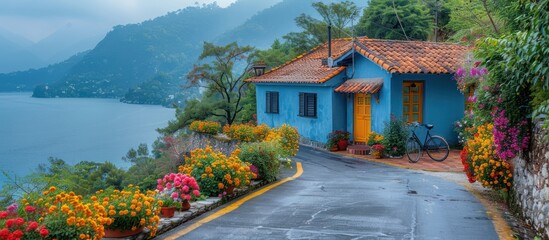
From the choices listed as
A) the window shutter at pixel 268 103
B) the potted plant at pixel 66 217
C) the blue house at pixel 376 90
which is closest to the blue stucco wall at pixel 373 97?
the blue house at pixel 376 90

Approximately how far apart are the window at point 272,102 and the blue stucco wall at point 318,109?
192mm

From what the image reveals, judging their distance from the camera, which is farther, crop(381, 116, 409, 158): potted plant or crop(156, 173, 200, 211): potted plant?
crop(381, 116, 409, 158): potted plant

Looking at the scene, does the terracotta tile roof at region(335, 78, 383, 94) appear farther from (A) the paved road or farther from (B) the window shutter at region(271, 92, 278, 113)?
(A) the paved road

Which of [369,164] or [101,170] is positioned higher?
[369,164]

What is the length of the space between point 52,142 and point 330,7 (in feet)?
182

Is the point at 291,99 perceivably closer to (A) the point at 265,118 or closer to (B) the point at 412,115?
(A) the point at 265,118

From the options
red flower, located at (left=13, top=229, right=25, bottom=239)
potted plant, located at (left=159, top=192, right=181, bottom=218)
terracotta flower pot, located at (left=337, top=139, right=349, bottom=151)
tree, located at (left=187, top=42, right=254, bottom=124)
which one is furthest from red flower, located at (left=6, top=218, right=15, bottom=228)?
tree, located at (left=187, top=42, right=254, bottom=124)

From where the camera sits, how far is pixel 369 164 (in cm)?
1595

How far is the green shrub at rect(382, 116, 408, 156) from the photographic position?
55.7 feet

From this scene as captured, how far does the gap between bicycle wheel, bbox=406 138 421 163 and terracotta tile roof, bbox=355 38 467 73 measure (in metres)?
2.36

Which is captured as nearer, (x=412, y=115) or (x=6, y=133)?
(x=412, y=115)

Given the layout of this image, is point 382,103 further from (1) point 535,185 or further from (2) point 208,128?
(1) point 535,185

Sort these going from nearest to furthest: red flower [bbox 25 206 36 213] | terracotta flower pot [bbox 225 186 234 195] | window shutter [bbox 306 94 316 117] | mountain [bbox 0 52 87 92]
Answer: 1. red flower [bbox 25 206 36 213]
2. terracotta flower pot [bbox 225 186 234 195]
3. window shutter [bbox 306 94 316 117]
4. mountain [bbox 0 52 87 92]

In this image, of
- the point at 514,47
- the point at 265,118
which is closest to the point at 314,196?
the point at 514,47
